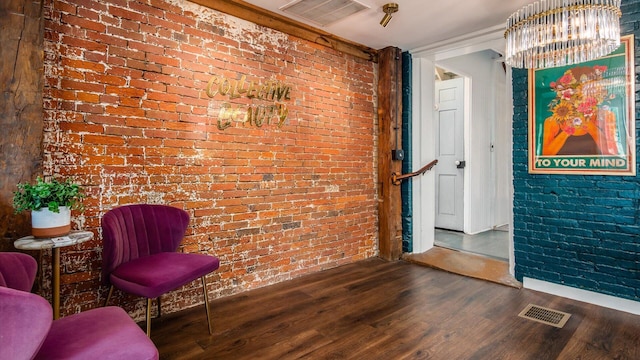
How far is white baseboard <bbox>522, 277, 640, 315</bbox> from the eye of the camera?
2.76 m

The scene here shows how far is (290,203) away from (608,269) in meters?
2.80

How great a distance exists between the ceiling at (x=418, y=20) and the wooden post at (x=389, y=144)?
0.88ft

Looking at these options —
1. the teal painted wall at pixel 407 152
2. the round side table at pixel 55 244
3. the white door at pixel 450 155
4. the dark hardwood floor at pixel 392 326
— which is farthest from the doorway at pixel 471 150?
the round side table at pixel 55 244

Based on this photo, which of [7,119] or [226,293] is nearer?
[7,119]

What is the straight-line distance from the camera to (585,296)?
2.98 m

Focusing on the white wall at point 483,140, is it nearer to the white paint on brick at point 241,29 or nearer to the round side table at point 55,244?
the white paint on brick at point 241,29

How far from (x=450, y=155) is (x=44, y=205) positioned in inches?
205

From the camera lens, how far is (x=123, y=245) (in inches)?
89.0

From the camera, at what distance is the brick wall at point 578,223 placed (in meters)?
2.74

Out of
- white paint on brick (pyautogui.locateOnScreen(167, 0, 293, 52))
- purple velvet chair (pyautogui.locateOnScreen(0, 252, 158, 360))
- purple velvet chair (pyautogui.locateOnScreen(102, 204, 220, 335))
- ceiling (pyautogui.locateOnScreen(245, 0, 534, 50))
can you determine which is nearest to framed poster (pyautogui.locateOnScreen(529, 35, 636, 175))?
ceiling (pyautogui.locateOnScreen(245, 0, 534, 50))

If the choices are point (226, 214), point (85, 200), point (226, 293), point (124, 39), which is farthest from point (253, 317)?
point (124, 39)

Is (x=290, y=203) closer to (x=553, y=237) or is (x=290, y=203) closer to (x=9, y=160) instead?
(x=9, y=160)

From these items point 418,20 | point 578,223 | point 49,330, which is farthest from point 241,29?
point 578,223

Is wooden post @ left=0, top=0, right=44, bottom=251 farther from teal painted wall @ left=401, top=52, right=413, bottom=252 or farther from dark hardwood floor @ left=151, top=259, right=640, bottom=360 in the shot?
teal painted wall @ left=401, top=52, right=413, bottom=252
